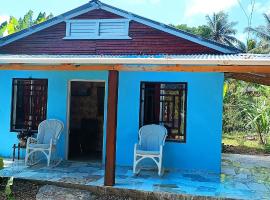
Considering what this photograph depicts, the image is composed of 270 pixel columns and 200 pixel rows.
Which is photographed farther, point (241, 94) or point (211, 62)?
point (241, 94)

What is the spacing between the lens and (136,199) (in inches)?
277

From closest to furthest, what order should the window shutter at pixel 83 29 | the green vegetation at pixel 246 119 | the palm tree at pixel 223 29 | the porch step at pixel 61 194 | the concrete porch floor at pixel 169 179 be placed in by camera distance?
1. the porch step at pixel 61 194
2. the concrete porch floor at pixel 169 179
3. the window shutter at pixel 83 29
4. the green vegetation at pixel 246 119
5. the palm tree at pixel 223 29

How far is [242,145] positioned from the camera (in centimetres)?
1541

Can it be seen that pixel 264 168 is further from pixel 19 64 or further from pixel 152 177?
pixel 19 64

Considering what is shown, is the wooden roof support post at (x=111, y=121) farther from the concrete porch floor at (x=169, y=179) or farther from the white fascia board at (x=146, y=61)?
the concrete porch floor at (x=169, y=179)

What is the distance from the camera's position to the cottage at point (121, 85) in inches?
370

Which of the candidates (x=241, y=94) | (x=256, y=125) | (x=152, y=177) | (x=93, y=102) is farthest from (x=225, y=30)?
(x=152, y=177)

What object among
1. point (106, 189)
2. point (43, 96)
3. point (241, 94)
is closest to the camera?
point (106, 189)

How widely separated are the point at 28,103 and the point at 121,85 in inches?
112

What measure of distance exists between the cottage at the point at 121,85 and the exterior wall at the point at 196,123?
0.08 ft

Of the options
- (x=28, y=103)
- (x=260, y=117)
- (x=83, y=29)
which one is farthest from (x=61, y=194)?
(x=260, y=117)

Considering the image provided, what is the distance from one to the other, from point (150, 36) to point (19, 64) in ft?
13.6

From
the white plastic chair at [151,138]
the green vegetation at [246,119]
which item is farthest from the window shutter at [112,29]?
the green vegetation at [246,119]

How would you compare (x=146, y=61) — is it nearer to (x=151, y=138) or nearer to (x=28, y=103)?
(x=151, y=138)
